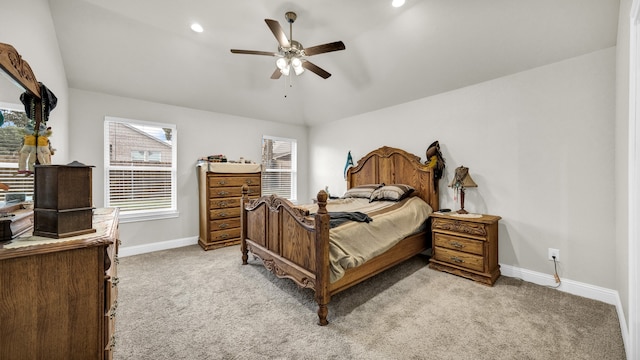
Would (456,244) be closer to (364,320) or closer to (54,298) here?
(364,320)

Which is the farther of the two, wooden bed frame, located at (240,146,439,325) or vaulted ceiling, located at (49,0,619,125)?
vaulted ceiling, located at (49,0,619,125)

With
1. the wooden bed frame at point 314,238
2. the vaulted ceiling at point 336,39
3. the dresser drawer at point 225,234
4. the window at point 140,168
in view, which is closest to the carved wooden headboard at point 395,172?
the wooden bed frame at point 314,238

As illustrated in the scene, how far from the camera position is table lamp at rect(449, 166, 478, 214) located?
3117 millimetres

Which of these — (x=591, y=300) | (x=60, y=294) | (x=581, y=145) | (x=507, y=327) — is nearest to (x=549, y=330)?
(x=507, y=327)

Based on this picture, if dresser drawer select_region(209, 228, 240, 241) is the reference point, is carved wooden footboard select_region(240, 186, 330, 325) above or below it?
above

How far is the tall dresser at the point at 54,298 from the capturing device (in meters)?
0.89

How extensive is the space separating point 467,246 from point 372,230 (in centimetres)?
125

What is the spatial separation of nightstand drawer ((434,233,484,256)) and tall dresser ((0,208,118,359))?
3.19 meters

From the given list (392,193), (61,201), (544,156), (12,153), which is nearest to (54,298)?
(61,201)

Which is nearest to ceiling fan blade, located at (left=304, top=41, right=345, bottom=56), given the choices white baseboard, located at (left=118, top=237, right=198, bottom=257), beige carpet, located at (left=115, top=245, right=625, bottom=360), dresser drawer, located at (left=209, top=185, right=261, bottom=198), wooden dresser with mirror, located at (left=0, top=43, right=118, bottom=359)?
wooden dresser with mirror, located at (left=0, top=43, right=118, bottom=359)

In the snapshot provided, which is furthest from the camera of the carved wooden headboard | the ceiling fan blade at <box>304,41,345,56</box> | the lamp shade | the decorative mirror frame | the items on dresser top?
the carved wooden headboard

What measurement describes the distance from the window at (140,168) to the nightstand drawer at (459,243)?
4.11 metres

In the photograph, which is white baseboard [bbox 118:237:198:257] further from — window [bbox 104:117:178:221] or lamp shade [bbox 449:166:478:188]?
lamp shade [bbox 449:166:478:188]

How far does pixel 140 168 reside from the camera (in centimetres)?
391
